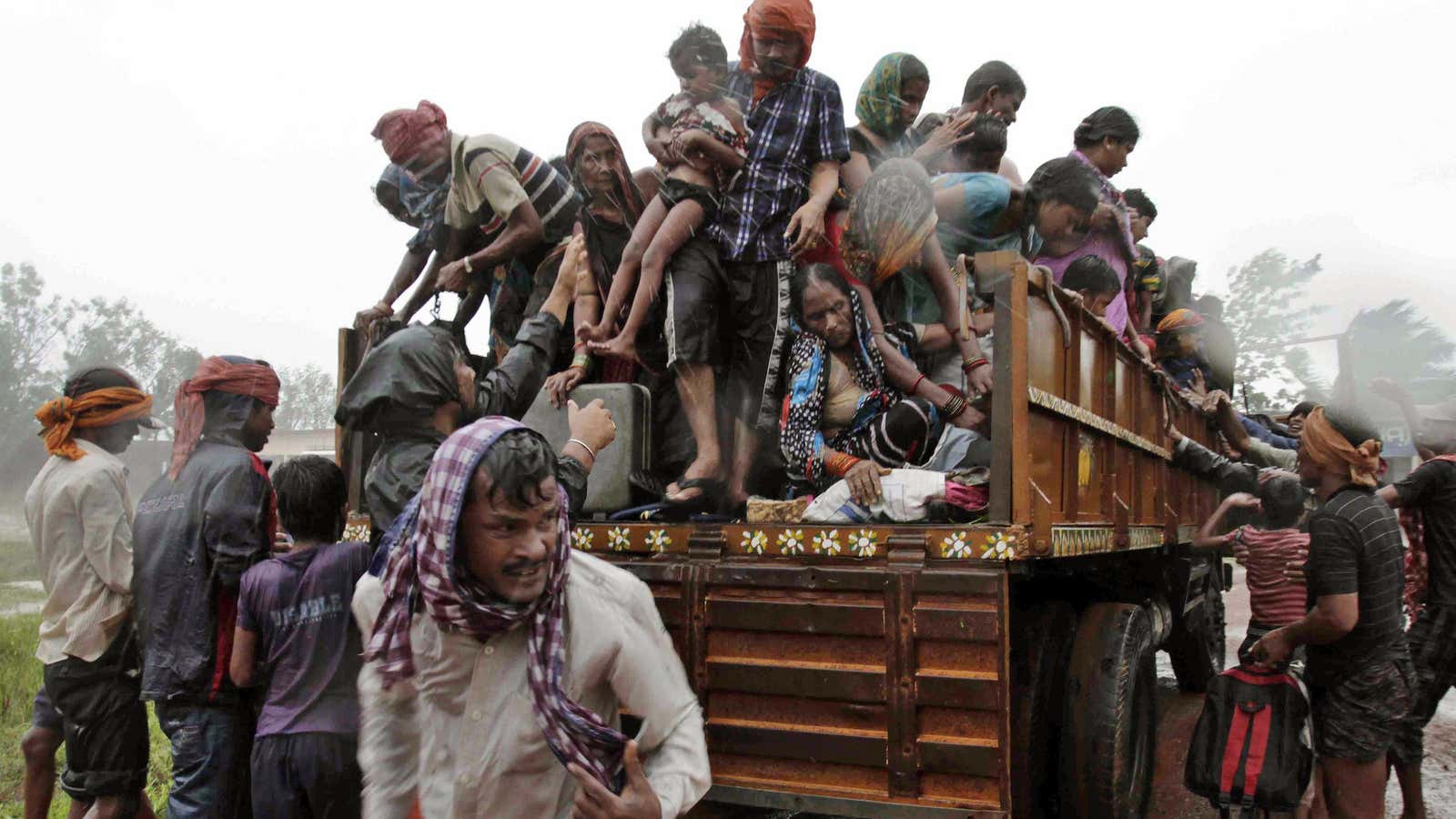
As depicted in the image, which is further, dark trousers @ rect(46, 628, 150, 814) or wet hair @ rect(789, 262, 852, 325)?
wet hair @ rect(789, 262, 852, 325)

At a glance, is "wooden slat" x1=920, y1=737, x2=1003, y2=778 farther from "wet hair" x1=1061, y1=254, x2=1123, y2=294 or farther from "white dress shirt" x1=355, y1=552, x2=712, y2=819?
"wet hair" x1=1061, y1=254, x2=1123, y2=294

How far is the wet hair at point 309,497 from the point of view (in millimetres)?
2943

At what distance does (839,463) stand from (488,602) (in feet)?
6.49

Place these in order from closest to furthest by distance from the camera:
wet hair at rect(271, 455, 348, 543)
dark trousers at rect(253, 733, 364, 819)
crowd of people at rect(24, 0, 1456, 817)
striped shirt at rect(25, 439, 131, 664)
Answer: crowd of people at rect(24, 0, 1456, 817) < dark trousers at rect(253, 733, 364, 819) < wet hair at rect(271, 455, 348, 543) < striped shirt at rect(25, 439, 131, 664)

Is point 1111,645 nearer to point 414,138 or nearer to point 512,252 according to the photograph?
point 512,252

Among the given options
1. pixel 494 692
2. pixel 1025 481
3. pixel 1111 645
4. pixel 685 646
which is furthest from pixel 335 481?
pixel 1111 645

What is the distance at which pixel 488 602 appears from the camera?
162cm

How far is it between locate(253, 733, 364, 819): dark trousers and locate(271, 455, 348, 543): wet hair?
594 millimetres

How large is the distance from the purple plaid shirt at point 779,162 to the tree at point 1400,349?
15.1 ft

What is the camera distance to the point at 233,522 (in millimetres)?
3123

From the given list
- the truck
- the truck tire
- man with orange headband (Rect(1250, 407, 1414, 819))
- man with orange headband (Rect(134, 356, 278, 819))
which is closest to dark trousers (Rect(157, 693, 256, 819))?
man with orange headband (Rect(134, 356, 278, 819))

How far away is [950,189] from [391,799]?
3538 mm

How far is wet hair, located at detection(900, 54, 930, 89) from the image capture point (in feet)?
14.9

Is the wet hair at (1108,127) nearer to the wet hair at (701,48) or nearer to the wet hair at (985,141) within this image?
the wet hair at (985,141)
